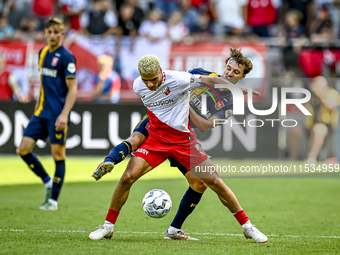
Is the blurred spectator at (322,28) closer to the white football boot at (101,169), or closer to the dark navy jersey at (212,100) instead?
the dark navy jersey at (212,100)

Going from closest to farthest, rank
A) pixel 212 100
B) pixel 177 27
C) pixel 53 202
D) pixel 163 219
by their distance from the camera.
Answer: pixel 212 100
pixel 163 219
pixel 53 202
pixel 177 27

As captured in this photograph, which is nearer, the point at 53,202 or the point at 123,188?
the point at 123,188

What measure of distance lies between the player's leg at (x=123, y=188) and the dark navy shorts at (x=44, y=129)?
2304 millimetres

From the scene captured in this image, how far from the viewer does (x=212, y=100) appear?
5.85 m

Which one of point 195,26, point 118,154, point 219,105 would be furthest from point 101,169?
point 195,26

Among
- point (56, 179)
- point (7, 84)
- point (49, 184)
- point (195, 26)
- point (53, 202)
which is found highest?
point (195, 26)

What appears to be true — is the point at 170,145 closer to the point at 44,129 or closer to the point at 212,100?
the point at 212,100

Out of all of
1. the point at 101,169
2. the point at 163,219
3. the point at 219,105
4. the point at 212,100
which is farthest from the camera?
the point at 163,219

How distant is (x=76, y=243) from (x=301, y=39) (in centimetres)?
1105

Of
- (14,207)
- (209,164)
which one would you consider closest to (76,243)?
(209,164)

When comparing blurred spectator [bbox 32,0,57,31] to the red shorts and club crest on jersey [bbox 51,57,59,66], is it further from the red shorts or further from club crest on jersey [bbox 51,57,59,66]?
the red shorts

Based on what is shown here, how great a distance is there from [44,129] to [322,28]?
1047 centimetres

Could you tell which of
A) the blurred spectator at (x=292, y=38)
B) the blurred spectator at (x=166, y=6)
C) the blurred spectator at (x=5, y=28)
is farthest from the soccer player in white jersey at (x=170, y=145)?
the blurred spectator at (x=166, y=6)

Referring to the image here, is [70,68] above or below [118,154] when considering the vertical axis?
above
